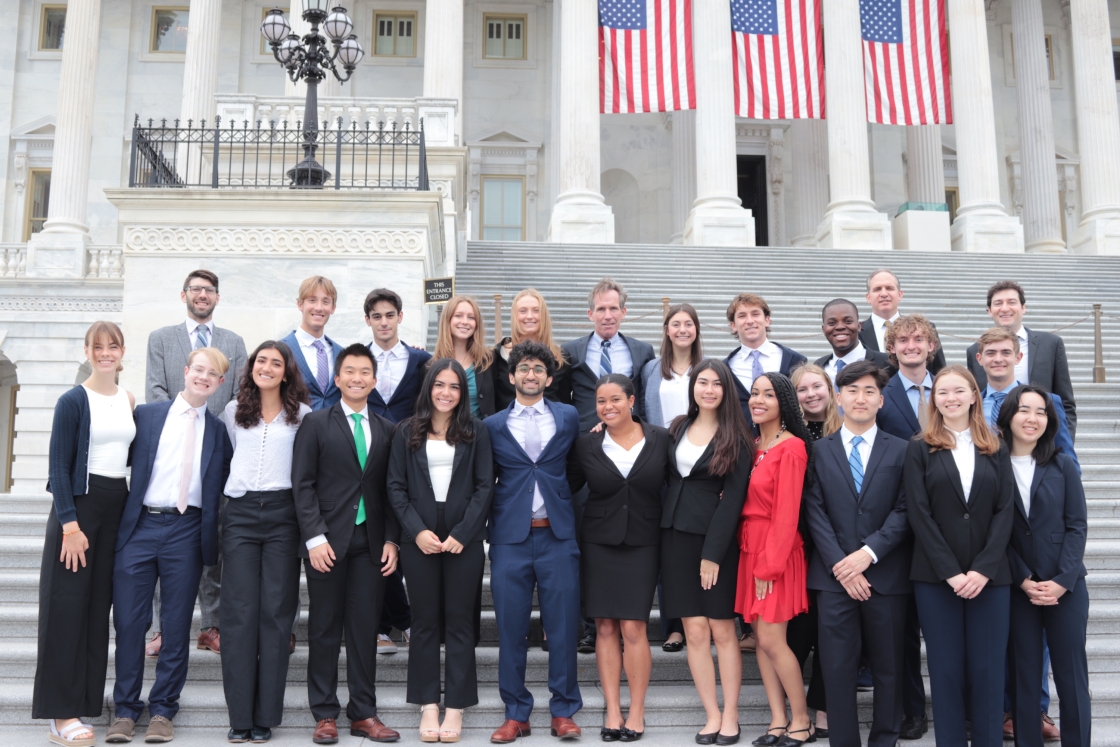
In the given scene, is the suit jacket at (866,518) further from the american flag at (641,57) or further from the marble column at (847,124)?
the american flag at (641,57)

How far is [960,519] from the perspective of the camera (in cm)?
507

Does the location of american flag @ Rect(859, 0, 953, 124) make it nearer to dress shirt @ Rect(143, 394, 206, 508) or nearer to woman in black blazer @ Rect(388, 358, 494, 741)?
woman in black blazer @ Rect(388, 358, 494, 741)

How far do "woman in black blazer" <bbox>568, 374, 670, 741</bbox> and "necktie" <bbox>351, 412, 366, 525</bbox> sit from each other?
4.18ft

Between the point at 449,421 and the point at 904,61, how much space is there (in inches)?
860

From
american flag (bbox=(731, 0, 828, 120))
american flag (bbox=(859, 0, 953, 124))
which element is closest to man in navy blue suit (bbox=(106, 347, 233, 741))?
american flag (bbox=(731, 0, 828, 120))

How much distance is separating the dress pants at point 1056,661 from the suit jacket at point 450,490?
2962 mm

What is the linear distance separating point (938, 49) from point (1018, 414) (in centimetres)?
2125

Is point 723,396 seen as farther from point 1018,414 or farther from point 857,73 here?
point 857,73

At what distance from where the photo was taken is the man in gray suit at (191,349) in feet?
20.4

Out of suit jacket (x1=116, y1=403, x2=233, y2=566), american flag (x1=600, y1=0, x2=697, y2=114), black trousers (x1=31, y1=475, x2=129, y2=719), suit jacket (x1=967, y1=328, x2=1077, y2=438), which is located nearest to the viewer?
black trousers (x1=31, y1=475, x2=129, y2=719)

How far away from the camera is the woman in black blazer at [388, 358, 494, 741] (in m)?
5.41

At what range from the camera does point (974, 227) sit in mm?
22906

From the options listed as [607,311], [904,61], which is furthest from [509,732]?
[904,61]

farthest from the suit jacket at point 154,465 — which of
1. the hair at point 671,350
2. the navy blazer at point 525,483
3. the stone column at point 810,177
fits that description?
the stone column at point 810,177
